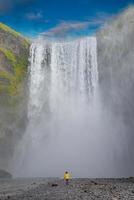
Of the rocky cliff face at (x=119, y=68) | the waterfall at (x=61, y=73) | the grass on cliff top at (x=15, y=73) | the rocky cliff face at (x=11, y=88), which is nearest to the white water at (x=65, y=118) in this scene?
the waterfall at (x=61, y=73)

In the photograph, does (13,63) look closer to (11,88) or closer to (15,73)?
(15,73)

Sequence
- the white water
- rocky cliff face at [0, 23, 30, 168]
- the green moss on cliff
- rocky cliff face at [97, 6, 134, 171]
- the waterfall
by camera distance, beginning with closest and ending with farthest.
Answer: the white water, rocky cliff face at [0, 23, 30, 168], rocky cliff face at [97, 6, 134, 171], the waterfall, the green moss on cliff

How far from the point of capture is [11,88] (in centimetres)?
8638

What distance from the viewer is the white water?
249ft

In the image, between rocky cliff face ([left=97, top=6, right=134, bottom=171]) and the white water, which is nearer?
the white water

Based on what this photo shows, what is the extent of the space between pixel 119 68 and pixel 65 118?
17.0m

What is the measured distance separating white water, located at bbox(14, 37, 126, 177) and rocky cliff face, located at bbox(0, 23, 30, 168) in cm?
198

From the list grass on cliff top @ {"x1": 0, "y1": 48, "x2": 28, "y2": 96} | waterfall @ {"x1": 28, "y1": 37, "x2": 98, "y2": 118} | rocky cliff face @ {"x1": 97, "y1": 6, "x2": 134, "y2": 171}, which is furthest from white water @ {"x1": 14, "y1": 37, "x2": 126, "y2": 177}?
grass on cliff top @ {"x1": 0, "y1": 48, "x2": 28, "y2": 96}

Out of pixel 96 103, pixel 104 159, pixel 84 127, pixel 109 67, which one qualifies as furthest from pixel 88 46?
pixel 104 159

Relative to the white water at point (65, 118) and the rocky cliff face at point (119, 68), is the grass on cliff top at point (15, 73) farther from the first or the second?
the rocky cliff face at point (119, 68)

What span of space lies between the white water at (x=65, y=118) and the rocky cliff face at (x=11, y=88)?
198 cm

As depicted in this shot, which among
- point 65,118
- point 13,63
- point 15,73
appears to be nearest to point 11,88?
point 15,73

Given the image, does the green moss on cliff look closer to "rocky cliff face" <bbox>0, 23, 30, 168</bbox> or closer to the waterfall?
"rocky cliff face" <bbox>0, 23, 30, 168</bbox>

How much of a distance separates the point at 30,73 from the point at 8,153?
72.1 ft
